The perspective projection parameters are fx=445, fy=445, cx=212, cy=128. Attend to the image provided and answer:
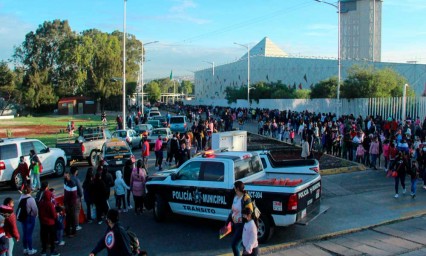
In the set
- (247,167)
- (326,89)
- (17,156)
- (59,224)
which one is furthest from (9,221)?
(326,89)

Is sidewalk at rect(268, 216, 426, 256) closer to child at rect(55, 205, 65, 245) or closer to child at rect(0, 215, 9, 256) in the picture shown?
child at rect(55, 205, 65, 245)

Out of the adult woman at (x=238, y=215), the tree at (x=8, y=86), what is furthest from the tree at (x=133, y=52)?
the adult woman at (x=238, y=215)

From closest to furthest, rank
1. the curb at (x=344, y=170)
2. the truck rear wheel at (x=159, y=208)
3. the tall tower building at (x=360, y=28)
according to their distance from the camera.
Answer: the truck rear wheel at (x=159, y=208) < the curb at (x=344, y=170) < the tall tower building at (x=360, y=28)

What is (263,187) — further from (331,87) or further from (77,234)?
(331,87)

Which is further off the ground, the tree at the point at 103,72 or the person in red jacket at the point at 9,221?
the tree at the point at 103,72

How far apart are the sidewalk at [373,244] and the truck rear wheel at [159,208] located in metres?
3.05

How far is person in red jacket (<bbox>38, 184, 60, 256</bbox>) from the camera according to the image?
28.2 ft

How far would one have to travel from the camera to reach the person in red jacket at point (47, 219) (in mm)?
8602

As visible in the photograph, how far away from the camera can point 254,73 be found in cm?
10538

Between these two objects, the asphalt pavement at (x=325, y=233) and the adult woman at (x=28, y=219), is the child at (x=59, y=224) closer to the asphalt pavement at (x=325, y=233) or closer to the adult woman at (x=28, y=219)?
the asphalt pavement at (x=325, y=233)

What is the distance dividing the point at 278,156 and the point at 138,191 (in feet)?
36.2

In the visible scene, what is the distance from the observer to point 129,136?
2797 centimetres

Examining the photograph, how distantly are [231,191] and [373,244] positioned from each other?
3141mm

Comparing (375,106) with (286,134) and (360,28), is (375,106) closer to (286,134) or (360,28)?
(286,134)
